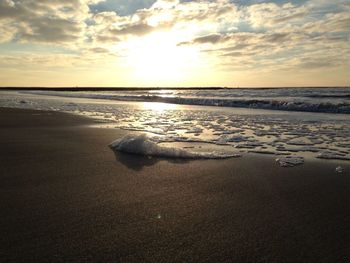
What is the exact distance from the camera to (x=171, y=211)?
115 inches

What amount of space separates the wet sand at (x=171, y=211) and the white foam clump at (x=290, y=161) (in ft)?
0.47

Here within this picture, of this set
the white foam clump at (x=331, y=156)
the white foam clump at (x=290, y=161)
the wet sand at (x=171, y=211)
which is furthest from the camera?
the white foam clump at (x=331, y=156)

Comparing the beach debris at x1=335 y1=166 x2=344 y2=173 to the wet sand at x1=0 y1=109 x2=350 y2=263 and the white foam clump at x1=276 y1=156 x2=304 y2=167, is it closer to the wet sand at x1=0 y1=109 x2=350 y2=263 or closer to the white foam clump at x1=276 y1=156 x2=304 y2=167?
the wet sand at x1=0 y1=109 x2=350 y2=263

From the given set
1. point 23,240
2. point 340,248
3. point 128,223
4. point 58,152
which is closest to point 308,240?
point 340,248

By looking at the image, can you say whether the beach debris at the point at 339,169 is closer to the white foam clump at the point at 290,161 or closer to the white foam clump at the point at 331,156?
the white foam clump at the point at 290,161

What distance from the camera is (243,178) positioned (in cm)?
412

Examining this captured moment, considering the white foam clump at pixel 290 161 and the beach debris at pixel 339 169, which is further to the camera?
the white foam clump at pixel 290 161

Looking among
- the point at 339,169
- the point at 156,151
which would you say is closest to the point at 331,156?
the point at 339,169

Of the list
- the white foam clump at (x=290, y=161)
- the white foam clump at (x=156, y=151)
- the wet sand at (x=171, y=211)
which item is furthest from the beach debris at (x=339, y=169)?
the white foam clump at (x=156, y=151)

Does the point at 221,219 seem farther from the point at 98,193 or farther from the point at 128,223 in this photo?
the point at 98,193

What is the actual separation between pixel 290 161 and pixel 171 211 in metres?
2.76

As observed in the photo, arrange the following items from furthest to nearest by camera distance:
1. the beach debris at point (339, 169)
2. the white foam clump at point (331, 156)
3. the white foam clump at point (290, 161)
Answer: the white foam clump at point (331, 156)
the white foam clump at point (290, 161)
the beach debris at point (339, 169)

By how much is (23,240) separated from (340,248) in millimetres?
2123

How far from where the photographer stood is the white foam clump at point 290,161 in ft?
16.0
